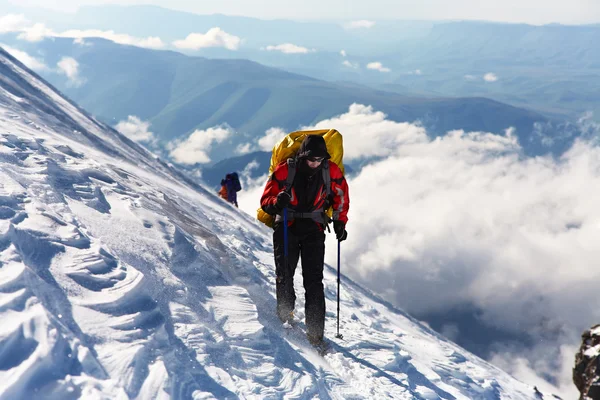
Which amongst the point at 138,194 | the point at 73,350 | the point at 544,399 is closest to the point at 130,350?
the point at 73,350

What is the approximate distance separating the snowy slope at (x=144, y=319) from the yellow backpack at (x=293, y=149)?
1.14m

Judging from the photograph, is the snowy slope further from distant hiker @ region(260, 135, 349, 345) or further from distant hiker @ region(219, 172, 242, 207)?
distant hiker @ region(219, 172, 242, 207)

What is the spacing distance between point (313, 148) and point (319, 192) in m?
0.65

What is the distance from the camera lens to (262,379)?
4359mm

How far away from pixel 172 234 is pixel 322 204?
8.14 ft

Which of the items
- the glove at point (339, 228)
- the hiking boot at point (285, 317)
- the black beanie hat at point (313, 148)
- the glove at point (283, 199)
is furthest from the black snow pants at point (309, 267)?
the black beanie hat at point (313, 148)

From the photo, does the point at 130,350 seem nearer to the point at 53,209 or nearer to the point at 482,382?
the point at 53,209

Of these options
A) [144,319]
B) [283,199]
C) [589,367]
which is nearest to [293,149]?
[283,199]

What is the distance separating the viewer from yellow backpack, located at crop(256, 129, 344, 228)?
5629 millimetres

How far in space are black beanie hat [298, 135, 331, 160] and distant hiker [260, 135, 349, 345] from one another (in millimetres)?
65

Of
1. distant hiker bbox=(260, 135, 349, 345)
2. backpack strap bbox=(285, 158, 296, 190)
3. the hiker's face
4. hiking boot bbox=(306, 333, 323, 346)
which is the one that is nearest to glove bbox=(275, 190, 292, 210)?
distant hiker bbox=(260, 135, 349, 345)

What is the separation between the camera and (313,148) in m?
5.09

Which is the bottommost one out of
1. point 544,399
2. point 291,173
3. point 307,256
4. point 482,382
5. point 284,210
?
point 544,399

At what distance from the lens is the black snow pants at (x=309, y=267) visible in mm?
5500
